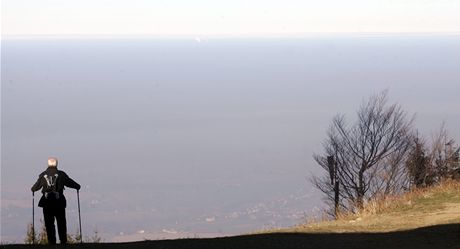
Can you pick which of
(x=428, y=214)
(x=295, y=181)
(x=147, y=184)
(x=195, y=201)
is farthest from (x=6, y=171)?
(x=428, y=214)

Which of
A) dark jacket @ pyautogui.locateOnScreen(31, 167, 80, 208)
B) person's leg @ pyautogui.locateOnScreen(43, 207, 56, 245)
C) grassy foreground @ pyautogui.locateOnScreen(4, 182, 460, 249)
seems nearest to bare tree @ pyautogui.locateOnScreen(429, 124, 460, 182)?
grassy foreground @ pyautogui.locateOnScreen(4, 182, 460, 249)

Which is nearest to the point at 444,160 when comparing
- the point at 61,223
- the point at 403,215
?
the point at 403,215

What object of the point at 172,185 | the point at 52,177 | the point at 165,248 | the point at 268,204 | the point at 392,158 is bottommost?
the point at 165,248

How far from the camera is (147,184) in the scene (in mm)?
157875

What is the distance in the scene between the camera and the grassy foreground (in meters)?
11.8

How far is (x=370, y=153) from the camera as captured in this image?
36.0 metres

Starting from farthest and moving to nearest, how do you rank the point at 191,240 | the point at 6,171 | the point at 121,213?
1. the point at 6,171
2. the point at 121,213
3. the point at 191,240

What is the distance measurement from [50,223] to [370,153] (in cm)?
2513

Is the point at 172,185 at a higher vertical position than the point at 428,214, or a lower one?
higher

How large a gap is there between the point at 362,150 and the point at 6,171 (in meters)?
143

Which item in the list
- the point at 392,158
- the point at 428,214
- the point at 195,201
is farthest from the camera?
the point at 195,201

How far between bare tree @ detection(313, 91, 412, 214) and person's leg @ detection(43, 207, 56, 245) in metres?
19.8

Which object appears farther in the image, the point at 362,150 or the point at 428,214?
the point at 362,150

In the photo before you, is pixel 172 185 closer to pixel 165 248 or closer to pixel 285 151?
pixel 285 151
